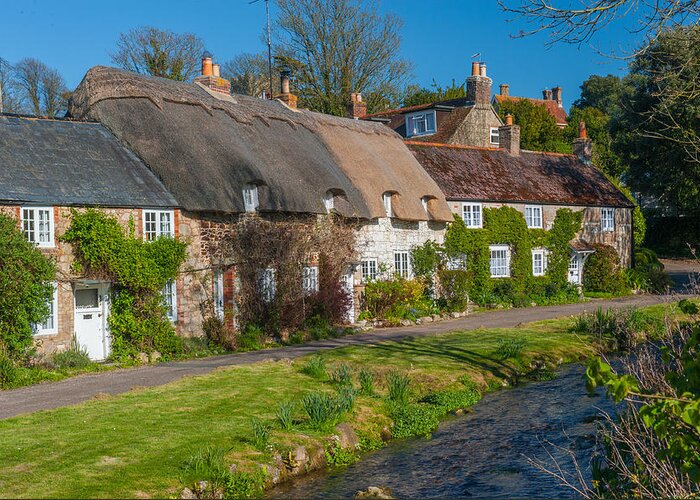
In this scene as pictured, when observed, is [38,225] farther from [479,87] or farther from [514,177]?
[479,87]

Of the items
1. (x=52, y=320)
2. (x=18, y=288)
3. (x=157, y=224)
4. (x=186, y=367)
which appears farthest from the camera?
(x=157, y=224)

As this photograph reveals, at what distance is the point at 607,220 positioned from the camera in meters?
38.4

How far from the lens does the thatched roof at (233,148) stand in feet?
74.2

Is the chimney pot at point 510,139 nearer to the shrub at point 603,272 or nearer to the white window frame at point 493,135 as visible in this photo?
the shrub at point 603,272

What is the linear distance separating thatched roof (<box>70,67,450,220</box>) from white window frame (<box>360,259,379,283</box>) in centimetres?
185

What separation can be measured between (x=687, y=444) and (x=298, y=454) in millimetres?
6319

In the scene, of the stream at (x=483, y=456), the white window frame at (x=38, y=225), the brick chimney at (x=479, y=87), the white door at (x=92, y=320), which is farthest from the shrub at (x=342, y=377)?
the brick chimney at (x=479, y=87)

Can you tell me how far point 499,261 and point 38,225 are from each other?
19867 mm

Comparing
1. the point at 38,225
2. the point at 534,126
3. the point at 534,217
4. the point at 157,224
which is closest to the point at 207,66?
the point at 157,224

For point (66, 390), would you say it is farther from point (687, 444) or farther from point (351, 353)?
point (687, 444)

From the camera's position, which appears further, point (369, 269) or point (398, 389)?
point (369, 269)

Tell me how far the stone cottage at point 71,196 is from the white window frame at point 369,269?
847 cm

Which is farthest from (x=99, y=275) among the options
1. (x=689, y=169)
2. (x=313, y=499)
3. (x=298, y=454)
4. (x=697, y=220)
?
(x=697, y=220)

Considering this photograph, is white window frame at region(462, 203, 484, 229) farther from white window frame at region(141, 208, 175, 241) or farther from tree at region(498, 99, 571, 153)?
tree at region(498, 99, 571, 153)
